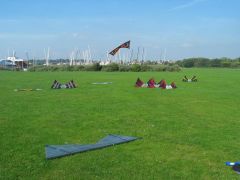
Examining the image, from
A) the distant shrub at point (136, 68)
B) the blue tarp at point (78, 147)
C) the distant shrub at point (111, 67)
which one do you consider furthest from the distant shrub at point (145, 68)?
the blue tarp at point (78, 147)

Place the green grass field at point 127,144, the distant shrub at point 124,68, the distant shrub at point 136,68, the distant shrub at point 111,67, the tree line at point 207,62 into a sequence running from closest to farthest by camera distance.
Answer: the green grass field at point 127,144 < the distant shrub at point 136,68 < the distant shrub at point 124,68 < the distant shrub at point 111,67 < the tree line at point 207,62

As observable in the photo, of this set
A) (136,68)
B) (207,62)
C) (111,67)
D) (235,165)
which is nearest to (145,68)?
(136,68)

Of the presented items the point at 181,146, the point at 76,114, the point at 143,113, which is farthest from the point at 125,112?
the point at 181,146

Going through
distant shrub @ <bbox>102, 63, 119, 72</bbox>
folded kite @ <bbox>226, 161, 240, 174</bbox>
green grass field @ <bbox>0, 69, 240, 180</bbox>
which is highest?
folded kite @ <bbox>226, 161, 240, 174</bbox>

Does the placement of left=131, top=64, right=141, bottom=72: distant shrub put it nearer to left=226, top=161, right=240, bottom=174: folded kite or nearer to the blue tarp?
the blue tarp

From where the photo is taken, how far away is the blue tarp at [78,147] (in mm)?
8242

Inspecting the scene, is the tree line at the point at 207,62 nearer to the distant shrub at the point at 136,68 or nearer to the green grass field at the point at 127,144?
the distant shrub at the point at 136,68

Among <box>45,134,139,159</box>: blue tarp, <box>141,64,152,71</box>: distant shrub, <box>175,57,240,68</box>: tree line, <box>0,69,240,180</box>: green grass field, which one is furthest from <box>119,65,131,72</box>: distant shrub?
<box>45,134,139,159</box>: blue tarp

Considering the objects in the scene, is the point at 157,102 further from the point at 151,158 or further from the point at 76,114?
the point at 151,158

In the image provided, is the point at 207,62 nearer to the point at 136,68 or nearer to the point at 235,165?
the point at 136,68

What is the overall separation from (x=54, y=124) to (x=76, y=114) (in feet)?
7.54

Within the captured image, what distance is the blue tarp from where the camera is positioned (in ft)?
27.0

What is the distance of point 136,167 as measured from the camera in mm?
7422

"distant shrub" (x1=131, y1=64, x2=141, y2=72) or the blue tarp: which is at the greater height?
the blue tarp
